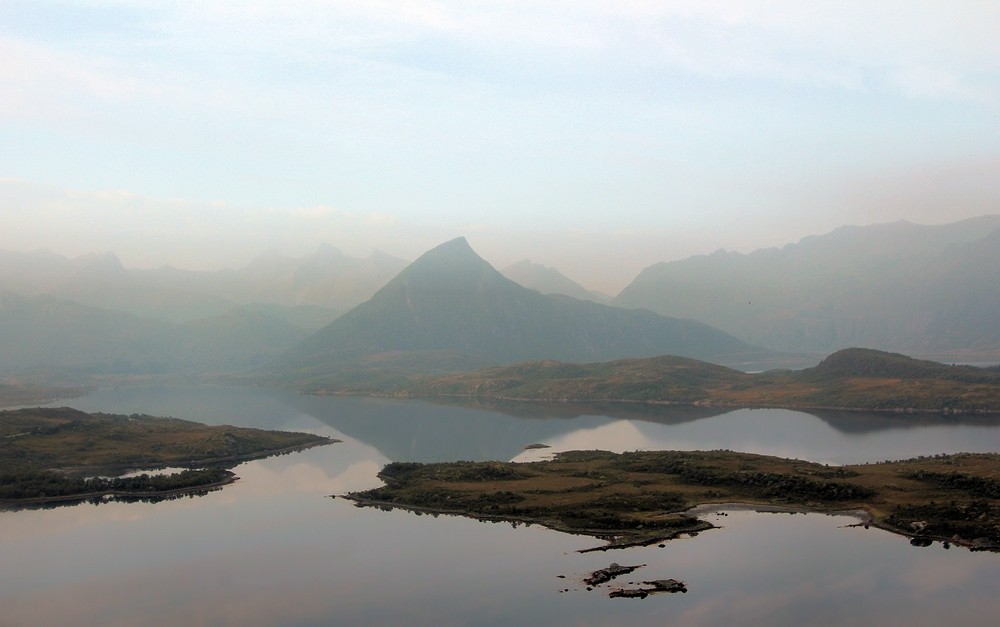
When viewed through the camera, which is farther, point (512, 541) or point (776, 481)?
point (776, 481)

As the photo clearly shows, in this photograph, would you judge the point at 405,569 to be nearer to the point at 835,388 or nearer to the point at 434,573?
the point at 434,573

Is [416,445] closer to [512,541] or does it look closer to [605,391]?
[512,541]

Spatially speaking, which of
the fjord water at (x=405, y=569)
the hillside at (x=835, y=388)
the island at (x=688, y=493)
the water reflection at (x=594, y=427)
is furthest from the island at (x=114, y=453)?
the hillside at (x=835, y=388)

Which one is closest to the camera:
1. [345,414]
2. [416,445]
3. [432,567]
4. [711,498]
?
[432,567]

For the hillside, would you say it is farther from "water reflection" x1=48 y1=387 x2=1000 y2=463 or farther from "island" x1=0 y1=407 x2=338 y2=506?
"island" x1=0 y1=407 x2=338 y2=506

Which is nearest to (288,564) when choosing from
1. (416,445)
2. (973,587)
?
(973,587)
